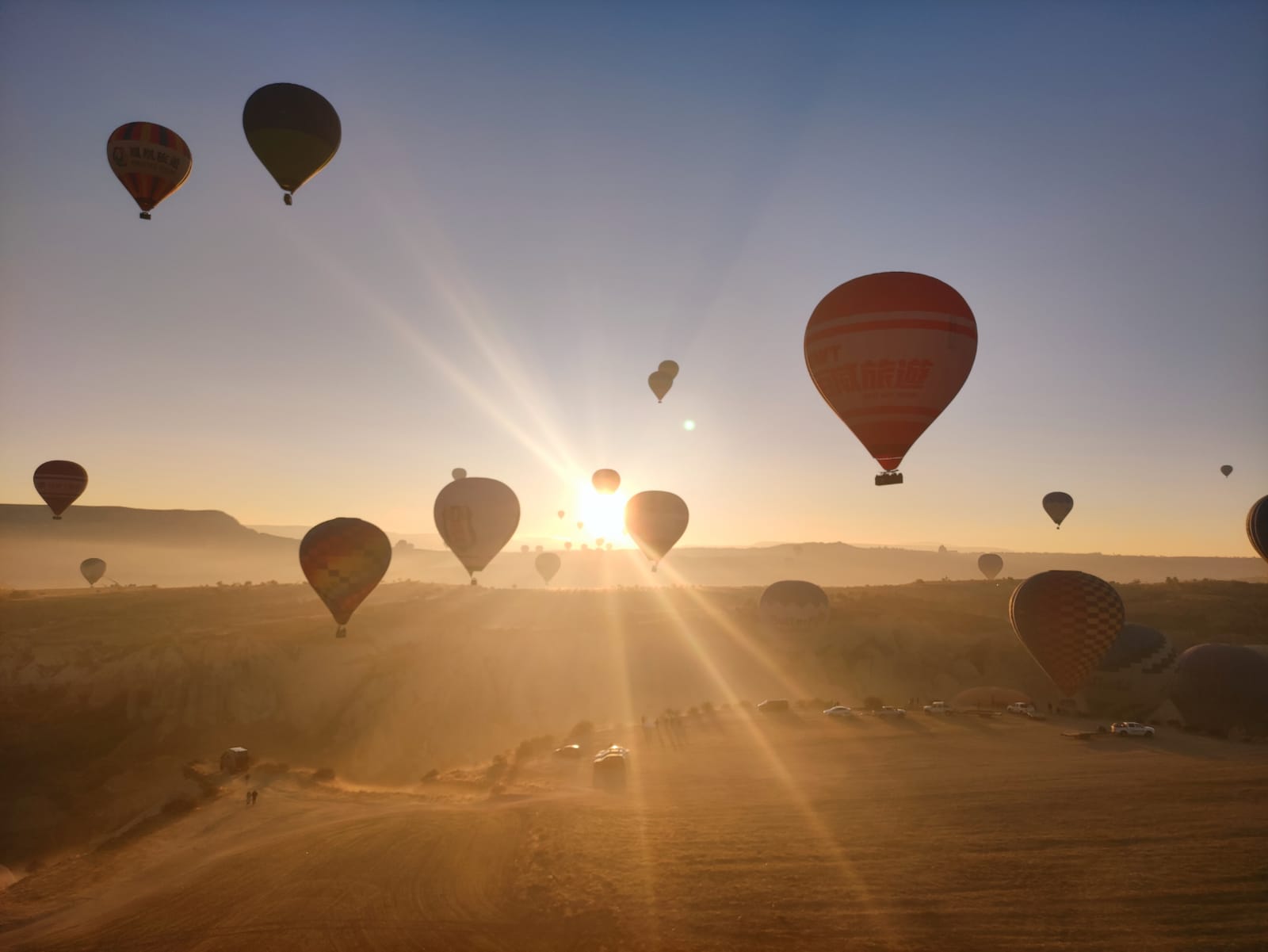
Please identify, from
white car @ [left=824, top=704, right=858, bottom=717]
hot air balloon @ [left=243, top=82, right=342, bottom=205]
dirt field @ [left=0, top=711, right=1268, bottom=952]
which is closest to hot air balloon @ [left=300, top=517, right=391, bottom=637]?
dirt field @ [left=0, top=711, right=1268, bottom=952]

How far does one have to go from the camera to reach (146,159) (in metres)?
28.9

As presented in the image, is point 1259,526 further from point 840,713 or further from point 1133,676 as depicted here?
point 840,713

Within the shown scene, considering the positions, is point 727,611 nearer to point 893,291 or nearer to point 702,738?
point 702,738

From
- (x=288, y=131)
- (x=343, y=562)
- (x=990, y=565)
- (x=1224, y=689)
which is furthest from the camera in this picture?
(x=990, y=565)

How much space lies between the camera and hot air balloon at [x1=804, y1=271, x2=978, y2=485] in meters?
18.8

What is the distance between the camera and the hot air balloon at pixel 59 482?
167ft

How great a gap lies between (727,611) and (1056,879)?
53579 mm

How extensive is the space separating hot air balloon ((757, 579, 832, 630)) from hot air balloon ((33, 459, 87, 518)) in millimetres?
51788

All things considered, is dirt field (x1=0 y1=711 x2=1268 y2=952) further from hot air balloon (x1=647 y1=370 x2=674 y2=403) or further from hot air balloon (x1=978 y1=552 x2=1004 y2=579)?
hot air balloon (x1=978 y1=552 x2=1004 y2=579)

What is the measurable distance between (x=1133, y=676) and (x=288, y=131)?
4722 centimetres

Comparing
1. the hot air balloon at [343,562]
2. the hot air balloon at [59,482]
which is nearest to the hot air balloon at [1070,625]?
the hot air balloon at [343,562]

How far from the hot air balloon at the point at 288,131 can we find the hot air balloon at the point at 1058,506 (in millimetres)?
65928

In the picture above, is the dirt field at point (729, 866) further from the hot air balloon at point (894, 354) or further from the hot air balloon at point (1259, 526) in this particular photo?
the hot air balloon at point (1259, 526)

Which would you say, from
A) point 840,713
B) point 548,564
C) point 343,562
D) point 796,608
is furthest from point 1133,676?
point 548,564
